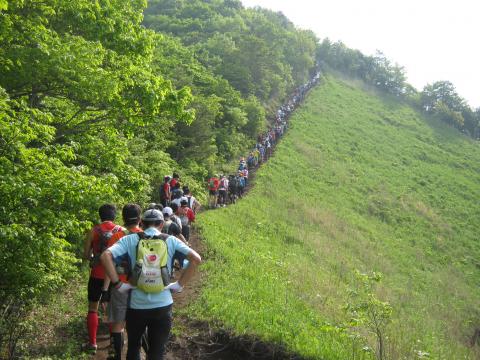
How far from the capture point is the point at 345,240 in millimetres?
21109

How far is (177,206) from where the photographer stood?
11961 mm

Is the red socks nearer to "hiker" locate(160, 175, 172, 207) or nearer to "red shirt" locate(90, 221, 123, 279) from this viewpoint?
"red shirt" locate(90, 221, 123, 279)

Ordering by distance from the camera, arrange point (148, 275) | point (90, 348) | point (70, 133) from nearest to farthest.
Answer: point (148, 275) → point (90, 348) → point (70, 133)


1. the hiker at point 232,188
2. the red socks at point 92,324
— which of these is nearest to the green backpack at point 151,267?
the red socks at point 92,324

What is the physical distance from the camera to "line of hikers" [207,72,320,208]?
63.6 feet

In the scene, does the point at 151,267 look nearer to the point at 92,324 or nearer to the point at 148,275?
the point at 148,275

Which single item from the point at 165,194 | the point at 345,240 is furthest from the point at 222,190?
the point at 345,240

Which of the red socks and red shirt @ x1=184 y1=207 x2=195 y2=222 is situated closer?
the red socks

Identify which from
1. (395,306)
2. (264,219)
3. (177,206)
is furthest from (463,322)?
(177,206)

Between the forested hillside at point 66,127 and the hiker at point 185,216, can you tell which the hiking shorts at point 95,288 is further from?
the hiker at point 185,216

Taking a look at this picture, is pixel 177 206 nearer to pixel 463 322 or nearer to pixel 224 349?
pixel 224 349

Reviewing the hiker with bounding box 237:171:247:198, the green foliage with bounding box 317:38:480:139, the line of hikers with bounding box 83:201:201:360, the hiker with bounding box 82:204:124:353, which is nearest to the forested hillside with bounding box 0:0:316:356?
the hiker with bounding box 82:204:124:353

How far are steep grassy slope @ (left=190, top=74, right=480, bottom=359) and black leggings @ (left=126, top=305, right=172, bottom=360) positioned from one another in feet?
11.6

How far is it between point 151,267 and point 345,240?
58.5 ft
